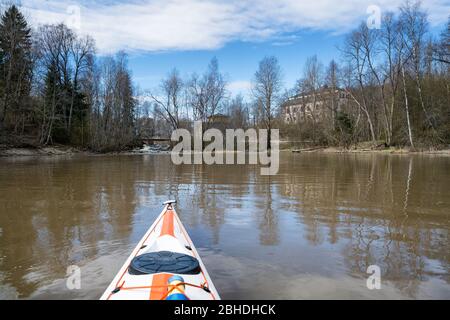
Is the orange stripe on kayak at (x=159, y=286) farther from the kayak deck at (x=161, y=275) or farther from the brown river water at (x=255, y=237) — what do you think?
the brown river water at (x=255, y=237)

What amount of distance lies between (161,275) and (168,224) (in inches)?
77.7

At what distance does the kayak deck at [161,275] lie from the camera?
3246mm

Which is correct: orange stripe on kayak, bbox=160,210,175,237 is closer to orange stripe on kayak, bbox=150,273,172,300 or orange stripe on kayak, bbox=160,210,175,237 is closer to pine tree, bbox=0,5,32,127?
orange stripe on kayak, bbox=150,273,172,300

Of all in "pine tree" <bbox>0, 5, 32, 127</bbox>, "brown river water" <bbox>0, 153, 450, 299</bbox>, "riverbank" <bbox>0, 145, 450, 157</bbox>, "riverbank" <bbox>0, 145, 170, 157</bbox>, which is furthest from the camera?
"pine tree" <bbox>0, 5, 32, 127</bbox>

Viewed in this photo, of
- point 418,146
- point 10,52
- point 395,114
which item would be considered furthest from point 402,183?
point 10,52

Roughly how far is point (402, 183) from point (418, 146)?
991 inches

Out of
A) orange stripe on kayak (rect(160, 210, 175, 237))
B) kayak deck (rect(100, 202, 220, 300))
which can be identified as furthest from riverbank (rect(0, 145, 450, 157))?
kayak deck (rect(100, 202, 220, 300))

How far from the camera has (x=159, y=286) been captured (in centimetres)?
331

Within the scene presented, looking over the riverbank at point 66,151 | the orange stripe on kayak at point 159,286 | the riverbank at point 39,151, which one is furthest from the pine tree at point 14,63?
the orange stripe on kayak at point 159,286

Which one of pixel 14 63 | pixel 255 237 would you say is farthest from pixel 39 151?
pixel 255 237

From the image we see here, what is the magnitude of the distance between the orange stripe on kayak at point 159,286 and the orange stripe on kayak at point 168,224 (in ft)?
4.86

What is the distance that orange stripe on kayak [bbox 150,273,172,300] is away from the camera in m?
3.18

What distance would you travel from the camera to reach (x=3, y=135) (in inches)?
1316
